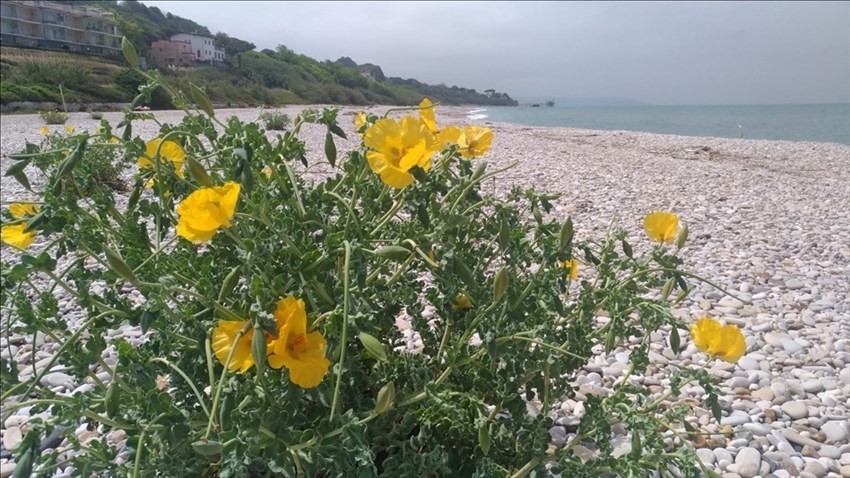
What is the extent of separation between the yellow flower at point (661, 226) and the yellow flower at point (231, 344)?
96 centimetres

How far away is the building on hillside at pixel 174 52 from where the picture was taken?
1922 inches

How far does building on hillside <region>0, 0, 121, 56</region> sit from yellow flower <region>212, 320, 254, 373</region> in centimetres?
4714

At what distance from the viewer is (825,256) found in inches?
161

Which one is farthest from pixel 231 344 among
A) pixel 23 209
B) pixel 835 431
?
pixel 835 431

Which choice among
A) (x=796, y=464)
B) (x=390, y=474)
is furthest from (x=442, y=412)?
(x=796, y=464)

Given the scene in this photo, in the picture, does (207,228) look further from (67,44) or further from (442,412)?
(67,44)

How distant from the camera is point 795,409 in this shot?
2.14 m

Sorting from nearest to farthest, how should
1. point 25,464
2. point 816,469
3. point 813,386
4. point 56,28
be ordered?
point 25,464, point 816,469, point 813,386, point 56,28

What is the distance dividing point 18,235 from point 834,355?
2.97 metres

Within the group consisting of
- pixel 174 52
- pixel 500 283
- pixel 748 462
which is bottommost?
pixel 748 462

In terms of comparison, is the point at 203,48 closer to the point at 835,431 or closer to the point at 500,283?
the point at 835,431

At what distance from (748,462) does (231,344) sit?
163 cm

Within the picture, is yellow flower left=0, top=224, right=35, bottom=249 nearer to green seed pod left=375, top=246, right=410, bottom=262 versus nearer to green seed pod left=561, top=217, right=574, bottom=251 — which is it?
green seed pod left=375, top=246, right=410, bottom=262

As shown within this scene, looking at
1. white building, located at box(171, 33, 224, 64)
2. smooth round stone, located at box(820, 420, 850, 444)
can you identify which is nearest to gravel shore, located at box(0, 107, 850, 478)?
smooth round stone, located at box(820, 420, 850, 444)
